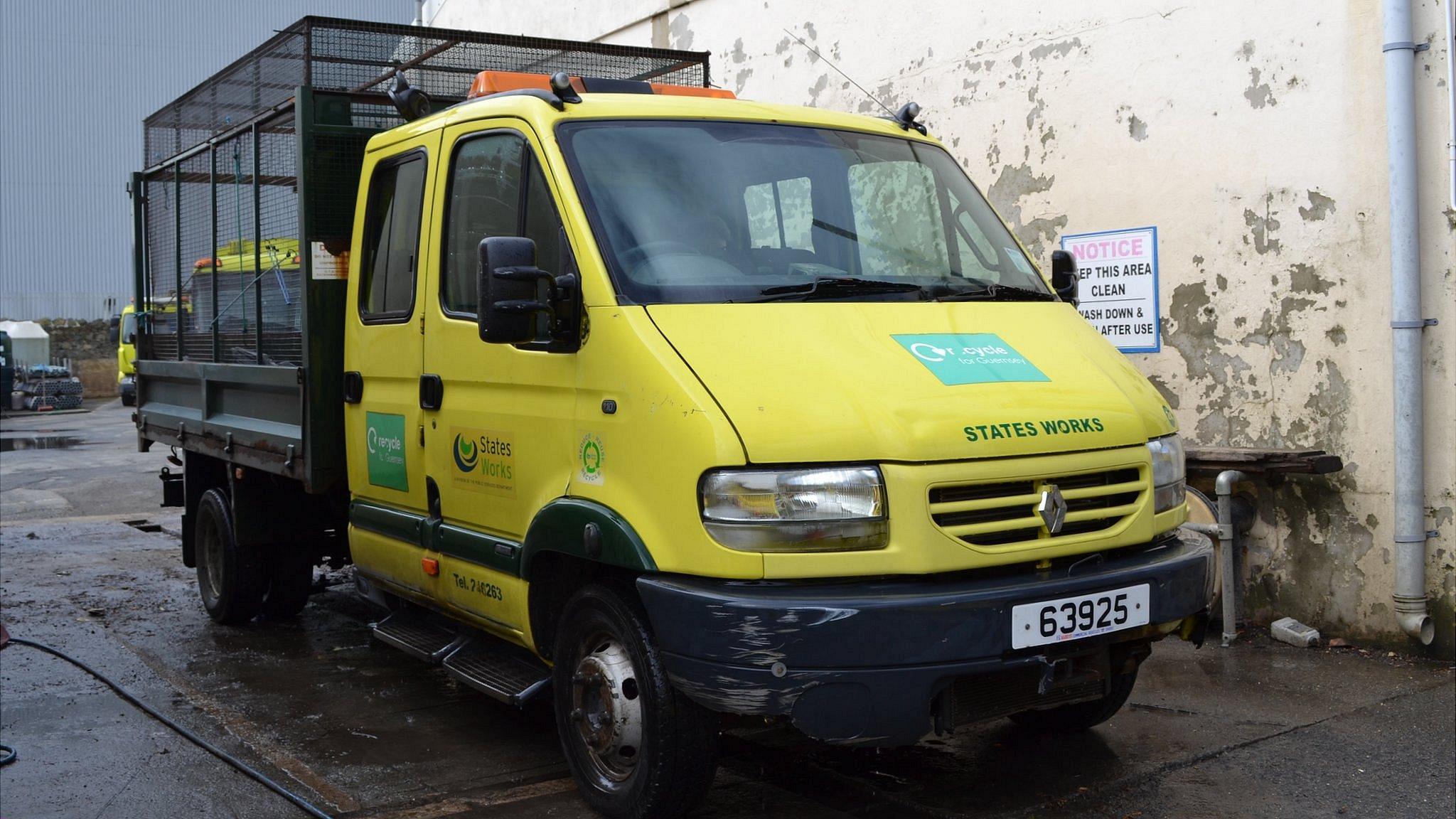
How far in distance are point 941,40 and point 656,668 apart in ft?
19.2

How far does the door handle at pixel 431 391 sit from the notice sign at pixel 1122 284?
382 centimetres

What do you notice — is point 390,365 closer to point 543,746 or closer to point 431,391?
point 431,391

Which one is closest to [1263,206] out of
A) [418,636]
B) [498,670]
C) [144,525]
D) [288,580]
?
[498,670]

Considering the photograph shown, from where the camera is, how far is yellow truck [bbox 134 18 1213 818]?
11.8 ft

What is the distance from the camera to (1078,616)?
3.78 metres

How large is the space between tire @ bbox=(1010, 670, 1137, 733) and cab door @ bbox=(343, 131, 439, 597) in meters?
2.35

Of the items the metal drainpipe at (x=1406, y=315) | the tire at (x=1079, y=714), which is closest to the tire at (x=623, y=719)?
the tire at (x=1079, y=714)

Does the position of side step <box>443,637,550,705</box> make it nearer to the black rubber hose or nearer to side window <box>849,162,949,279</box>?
the black rubber hose

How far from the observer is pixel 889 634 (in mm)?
3535

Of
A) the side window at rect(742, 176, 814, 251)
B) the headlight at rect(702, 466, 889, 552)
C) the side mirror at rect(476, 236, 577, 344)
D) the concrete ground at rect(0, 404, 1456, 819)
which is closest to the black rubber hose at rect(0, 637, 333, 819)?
the concrete ground at rect(0, 404, 1456, 819)

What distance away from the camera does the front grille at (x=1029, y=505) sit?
3676 millimetres

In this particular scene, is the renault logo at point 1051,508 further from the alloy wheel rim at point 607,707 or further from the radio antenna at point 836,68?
the radio antenna at point 836,68

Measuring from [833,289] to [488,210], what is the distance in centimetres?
132

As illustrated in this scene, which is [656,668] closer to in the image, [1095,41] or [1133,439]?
[1133,439]
